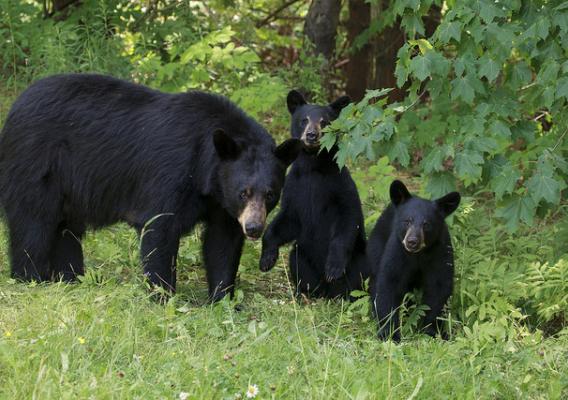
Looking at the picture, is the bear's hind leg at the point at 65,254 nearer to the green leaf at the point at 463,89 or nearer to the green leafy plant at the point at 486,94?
the green leafy plant at the point at 486,94

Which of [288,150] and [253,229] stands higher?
[288,150]

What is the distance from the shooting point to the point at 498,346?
4.53 m

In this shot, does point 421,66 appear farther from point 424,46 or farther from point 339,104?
point 339,104

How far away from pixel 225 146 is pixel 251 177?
0.25 meters

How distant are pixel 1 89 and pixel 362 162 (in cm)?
397

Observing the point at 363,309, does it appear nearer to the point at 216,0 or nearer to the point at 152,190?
the point at 152,190

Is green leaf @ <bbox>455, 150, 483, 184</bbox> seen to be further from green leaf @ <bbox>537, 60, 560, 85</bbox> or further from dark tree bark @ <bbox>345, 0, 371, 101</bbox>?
dark tree bark @ <bbox>345, 0, 371, 101</bbox>

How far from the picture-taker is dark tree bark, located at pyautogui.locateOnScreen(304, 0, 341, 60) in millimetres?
10203

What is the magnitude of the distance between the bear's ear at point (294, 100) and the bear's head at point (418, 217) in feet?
4.14

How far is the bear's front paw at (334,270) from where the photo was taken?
20.5 feet

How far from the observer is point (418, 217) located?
543 cm

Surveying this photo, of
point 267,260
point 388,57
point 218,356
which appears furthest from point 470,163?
point 388,57

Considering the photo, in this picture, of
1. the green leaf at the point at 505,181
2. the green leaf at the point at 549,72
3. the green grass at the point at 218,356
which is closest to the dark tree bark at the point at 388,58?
the green leaf at the point at 505,181

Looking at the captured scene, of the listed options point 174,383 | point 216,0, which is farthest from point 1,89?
point 174,383
